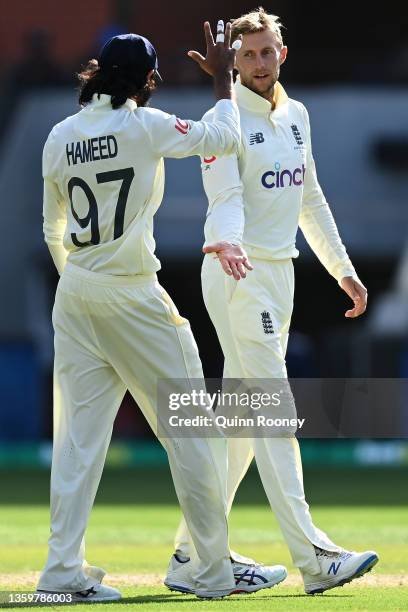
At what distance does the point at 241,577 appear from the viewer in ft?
23.7

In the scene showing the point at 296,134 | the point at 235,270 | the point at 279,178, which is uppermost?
the point at 296,134

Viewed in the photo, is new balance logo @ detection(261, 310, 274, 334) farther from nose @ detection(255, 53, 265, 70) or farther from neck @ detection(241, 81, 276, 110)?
nose @ detection(255, 53, 265, 70)

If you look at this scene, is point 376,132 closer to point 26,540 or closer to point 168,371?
point 26,540

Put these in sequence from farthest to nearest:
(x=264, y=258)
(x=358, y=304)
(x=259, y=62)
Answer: (x=358, y=304), (x=259, y=62), (x=264, y=258)

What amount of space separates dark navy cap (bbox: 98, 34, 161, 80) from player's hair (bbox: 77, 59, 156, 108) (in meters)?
0.02

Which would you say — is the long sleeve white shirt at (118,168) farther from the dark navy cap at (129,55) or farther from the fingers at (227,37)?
the fingers at (227,37)

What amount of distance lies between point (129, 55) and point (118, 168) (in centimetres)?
46

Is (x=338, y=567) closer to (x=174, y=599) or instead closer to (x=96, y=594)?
(x=174, y=599)

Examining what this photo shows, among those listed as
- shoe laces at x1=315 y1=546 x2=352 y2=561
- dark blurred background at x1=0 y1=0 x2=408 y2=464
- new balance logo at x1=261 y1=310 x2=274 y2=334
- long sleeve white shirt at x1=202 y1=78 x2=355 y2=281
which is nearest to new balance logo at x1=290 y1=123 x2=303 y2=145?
long sleeve white shirt at x1=202 y1=78 x2=355 y2=281

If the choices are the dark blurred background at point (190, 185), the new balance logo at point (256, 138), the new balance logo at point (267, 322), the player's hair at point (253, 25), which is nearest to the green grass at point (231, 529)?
the new balance logo at point (267, 322)

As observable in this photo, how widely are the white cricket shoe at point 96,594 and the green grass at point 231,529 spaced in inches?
3.2

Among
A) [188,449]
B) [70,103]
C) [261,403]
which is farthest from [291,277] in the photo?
[70,103]

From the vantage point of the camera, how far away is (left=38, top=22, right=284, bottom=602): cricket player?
6656 mm

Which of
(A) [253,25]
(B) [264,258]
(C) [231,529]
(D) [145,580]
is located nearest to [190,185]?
(C) [231,529]
